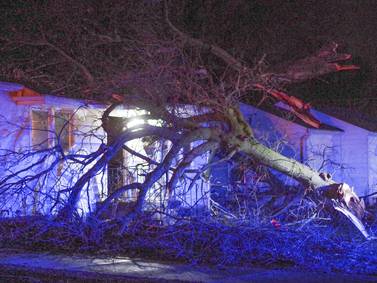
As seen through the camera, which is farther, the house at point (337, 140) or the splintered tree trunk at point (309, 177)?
the house at point (337, 140)

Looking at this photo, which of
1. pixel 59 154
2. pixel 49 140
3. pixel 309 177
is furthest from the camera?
pixel 49 140

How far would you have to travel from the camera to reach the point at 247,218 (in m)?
10.2

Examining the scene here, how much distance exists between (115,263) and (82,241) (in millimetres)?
1575

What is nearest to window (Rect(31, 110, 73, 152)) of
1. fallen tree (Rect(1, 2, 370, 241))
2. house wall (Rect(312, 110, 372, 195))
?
fallen tree (Rect(1, 2, 370, 241))

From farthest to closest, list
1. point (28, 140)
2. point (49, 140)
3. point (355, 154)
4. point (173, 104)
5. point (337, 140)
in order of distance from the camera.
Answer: point (337, 140) → point (355, 154) → point (28, 140) → point (49, 140) → point (173, 104)

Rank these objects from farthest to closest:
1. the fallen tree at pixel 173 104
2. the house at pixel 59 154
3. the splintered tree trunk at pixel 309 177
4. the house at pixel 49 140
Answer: the house at pixel 49 140, the splintered tree trunk at pixel 309 177, the house at pixel 59 154, the fallen tree at pixel 173 104

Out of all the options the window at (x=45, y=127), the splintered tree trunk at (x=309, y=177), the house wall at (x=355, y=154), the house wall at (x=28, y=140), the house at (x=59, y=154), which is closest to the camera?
the house at (x=59, y=154)

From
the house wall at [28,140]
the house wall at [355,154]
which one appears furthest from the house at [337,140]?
the house wall at [28,140]

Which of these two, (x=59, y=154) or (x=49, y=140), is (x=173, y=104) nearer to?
(x=59, y=154)

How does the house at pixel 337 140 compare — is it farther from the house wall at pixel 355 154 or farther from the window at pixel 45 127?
the window at pixel 45 127

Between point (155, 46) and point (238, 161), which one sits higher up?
point (155, 46)

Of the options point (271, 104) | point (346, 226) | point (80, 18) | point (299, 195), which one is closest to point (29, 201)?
point (80, 18)

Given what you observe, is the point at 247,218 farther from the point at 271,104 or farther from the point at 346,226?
the point at 271,104

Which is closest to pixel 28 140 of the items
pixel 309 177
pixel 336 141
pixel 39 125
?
pixel 39 125
